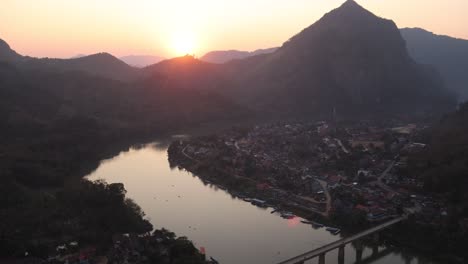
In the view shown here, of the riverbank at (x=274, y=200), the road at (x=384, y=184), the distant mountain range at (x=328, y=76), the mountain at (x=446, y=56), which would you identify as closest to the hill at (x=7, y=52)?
the distant mountain range at (x=328, y=76)

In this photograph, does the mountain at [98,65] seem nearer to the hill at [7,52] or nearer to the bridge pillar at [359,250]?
the hill at [7,52]

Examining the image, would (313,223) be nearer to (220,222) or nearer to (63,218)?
(220,222)

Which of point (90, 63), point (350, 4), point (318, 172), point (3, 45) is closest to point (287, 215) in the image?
point (318, 172)

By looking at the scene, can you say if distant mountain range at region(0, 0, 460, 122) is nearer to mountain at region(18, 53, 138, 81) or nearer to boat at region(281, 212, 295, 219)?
mountain at region(18, 53, 138, 81)

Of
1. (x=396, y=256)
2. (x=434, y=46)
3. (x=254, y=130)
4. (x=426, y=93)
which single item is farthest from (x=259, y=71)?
(x=396, y=256)

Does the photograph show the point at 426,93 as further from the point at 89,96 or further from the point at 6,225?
the point at 6,225

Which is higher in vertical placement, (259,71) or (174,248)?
(259,71)
